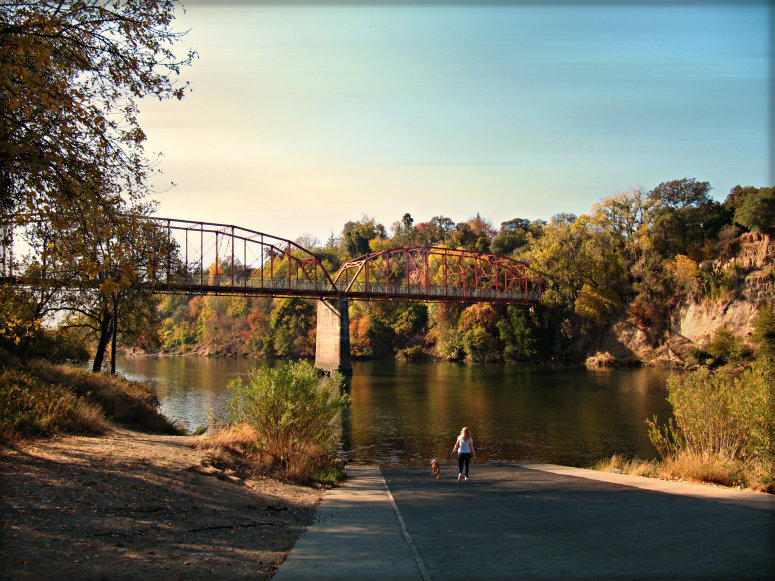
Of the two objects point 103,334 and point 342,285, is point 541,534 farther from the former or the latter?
point 342,285

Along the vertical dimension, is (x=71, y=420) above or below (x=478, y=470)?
above

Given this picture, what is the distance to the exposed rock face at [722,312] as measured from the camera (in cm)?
5572

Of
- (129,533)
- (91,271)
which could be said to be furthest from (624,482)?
(91,271)

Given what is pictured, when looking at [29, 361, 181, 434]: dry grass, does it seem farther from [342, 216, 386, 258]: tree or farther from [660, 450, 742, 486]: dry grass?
[342, 216, 386, 258]: tree

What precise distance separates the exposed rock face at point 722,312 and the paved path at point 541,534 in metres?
50.4

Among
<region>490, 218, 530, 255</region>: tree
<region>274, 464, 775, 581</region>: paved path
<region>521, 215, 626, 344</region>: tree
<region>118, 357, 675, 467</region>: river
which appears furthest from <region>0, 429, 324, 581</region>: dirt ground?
<region>490, 218, 530, 255</region>: tree

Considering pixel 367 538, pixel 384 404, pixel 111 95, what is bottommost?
pixel 384 404

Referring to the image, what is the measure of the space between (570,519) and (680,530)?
1683 mm

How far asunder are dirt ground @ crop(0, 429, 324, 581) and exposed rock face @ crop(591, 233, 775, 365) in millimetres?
55152

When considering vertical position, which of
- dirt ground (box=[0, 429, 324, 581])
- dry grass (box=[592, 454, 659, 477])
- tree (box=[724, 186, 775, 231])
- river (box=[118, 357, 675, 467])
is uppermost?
tree (box=[724, 186, 775, 231])

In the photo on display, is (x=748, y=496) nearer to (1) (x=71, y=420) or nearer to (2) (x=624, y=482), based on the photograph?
(2) (x=624, y=482)

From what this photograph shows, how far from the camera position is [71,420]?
1475 cm

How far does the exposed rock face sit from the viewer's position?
5572 centimetres

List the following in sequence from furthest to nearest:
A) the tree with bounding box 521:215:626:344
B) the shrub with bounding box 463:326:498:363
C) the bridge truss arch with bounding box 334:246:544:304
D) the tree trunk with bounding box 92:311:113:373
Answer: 1. the shrub with bounding box 463:326:498:363
2. the tree with bounding box 521:215:626:344
3. the bridge truss arch with bounding box 334:246:544:304
4. the tree trunk with bounding box 92:311:113:373
